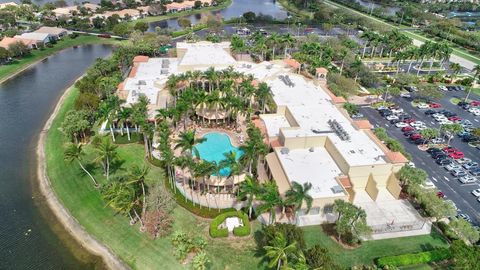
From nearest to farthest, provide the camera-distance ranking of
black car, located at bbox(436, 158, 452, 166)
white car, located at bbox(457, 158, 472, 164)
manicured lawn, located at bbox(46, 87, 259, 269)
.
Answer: manicured lawn, located at bbox(46, 87, 259, 269) < black car, located at bbox(436, 158, 452, 166) < white car, located at bbox(457, 158, 472, 164)

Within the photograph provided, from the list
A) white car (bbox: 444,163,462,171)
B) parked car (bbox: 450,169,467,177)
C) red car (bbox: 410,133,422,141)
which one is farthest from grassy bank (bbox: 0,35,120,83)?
parked car (bbox: 450,169,467,177)

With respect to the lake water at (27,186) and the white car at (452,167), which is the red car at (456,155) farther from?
the lake water at (27,186)

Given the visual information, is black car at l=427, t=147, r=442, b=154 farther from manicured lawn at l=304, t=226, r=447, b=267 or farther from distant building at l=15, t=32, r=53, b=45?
distant building at l=15, t=32, r=53, b=45

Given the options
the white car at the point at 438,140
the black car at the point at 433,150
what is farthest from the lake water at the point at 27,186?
the white car at the point at 438,140

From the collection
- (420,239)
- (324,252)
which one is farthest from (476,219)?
(324,252)

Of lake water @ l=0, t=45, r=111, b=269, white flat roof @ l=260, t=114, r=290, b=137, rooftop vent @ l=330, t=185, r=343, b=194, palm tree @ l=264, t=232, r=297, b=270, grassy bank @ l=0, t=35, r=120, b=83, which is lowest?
lake water @ l=0, t=45, r=111, b=269

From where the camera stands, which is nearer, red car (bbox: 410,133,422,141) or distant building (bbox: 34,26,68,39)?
red car (bbox: 410,133,422,141)

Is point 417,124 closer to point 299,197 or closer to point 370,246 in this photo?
point 370,246
